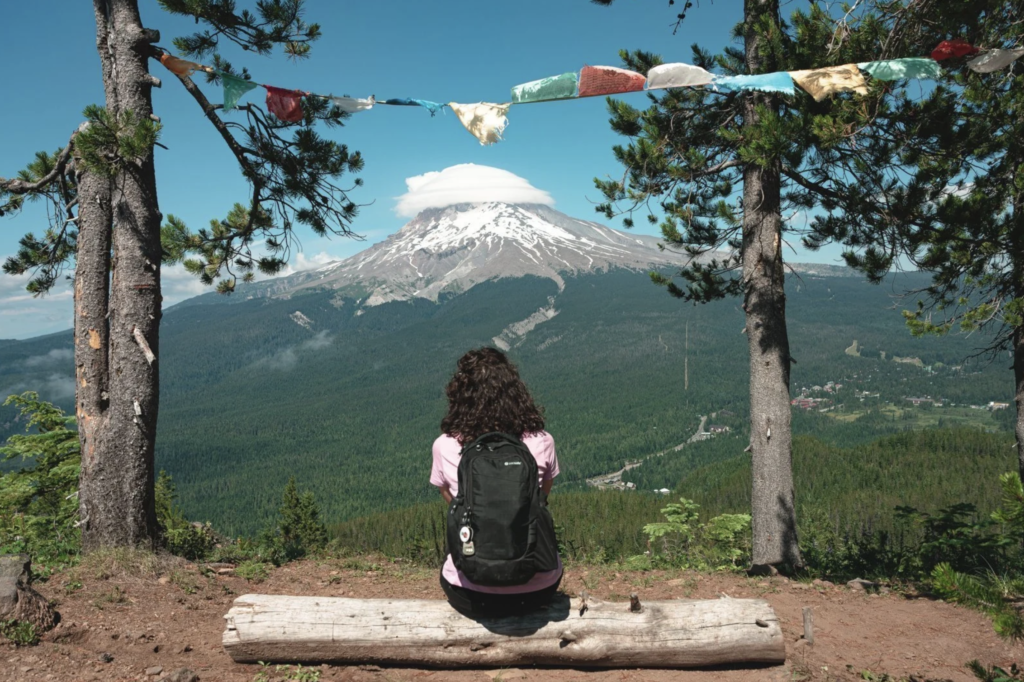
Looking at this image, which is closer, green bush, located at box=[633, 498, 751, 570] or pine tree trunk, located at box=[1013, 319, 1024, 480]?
pine tree trunk, located at box=[1013, 319, 1024, 480]

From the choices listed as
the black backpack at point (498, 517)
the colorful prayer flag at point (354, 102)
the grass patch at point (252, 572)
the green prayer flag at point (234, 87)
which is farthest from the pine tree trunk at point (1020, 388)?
the green prayer flag at point (234, 87)

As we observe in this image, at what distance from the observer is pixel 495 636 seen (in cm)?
396

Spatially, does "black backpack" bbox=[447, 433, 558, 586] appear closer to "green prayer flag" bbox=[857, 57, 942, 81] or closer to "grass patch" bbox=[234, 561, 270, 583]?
"grass patch" bbox=[234, 561, 270, 583]

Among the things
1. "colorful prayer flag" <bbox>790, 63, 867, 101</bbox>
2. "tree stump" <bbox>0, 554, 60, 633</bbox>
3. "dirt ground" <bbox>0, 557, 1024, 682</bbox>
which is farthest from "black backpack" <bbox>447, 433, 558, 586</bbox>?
"colorful prayer flag" <bbox>790, 63, 867, 101</bbox>

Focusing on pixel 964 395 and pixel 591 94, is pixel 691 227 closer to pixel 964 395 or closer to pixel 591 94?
pixel 591 94

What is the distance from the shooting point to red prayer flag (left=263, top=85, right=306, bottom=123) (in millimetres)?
6191

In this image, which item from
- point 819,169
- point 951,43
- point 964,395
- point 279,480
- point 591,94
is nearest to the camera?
point 951,43

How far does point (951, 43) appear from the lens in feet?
15.9

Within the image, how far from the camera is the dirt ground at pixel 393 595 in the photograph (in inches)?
156

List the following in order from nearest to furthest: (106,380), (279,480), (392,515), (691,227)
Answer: (106,380) → (691,227) → (392,515) → (279,480)

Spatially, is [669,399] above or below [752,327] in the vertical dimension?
below

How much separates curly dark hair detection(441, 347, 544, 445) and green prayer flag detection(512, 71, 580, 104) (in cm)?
286

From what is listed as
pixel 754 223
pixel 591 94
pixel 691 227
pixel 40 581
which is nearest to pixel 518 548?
pixel 591 94

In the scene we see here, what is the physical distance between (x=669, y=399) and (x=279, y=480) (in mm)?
107373
